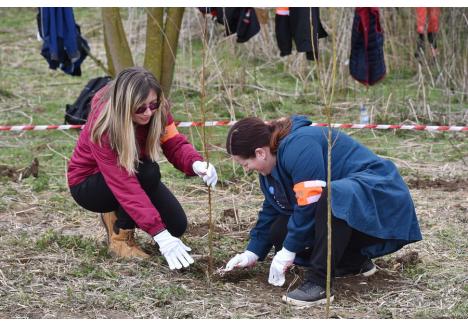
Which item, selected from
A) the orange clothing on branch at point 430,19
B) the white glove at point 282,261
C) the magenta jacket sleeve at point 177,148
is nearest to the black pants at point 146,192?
the magenta jacket sleeve at point 177,148

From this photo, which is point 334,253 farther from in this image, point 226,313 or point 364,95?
point 364,95

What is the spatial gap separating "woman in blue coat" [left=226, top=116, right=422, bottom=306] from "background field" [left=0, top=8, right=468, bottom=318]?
0.20 metres

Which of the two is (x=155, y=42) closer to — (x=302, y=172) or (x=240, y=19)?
(x=240, y=19)

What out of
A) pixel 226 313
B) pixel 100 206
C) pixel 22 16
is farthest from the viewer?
pixel 22 16

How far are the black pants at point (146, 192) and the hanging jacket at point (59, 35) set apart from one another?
2908mm

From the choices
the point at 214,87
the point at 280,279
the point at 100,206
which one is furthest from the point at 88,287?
the point at 214,87

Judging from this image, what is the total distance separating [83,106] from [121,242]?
2.99m

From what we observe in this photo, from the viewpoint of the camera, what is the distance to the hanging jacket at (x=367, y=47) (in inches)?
285

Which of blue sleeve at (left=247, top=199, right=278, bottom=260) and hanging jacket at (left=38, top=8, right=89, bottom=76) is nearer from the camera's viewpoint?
blue sleeve at (left=247, top=199, right=278, bottom=260)

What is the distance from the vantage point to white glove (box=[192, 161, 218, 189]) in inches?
162

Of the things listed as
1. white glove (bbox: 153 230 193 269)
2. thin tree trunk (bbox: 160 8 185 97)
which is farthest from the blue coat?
thin tree trunk (bbox: 160 8 185 97)

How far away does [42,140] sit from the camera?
705 cm

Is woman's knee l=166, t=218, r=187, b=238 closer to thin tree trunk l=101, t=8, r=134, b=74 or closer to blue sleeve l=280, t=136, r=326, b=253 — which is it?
blue sleeve l=280, t=136, r=326, b=253

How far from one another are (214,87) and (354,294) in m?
4.80
